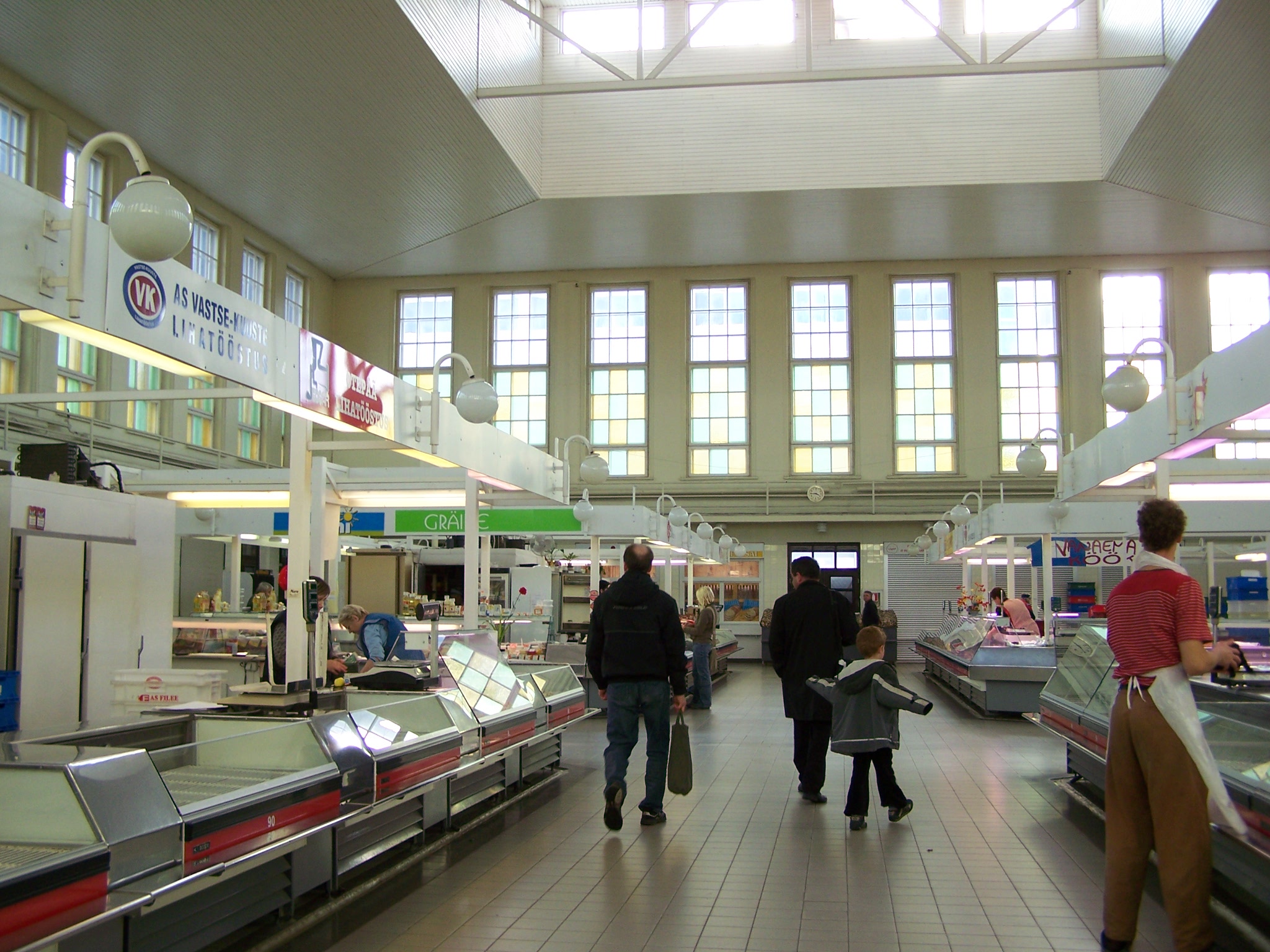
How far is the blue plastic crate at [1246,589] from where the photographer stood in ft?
56.0

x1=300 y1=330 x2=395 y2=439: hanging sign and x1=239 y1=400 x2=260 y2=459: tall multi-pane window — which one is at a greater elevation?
x1=239 y1=400 x2=260 y2=459: tall multi-pane window

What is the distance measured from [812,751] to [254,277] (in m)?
19.7

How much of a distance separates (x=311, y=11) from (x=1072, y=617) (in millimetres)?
14289

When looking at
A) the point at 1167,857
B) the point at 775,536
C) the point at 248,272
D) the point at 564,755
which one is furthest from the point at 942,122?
the point at 1167,857

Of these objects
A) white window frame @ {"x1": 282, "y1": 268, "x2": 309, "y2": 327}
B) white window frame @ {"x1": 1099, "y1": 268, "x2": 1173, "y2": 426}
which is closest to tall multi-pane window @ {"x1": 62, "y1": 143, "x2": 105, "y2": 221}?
white window frame @ {"x1": 282, "y1": 268, "x2": 309, "y2": 327}

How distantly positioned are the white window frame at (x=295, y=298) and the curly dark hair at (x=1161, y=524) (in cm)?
2249

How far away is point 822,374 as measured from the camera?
88.9 feet

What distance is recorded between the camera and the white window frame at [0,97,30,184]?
1633 centimetres

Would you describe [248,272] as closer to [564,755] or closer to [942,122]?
[942,122]

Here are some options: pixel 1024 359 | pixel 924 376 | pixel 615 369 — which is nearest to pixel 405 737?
pixel 615 369

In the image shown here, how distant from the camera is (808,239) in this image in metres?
25.2

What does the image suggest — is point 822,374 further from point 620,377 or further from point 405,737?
point 405,737

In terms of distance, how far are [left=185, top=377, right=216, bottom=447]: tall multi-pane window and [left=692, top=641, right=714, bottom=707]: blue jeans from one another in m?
12.0

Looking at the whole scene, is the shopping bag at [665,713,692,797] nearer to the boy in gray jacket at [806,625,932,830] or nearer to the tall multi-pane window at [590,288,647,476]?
the boy in gray jacket at [806,625,932,830]
